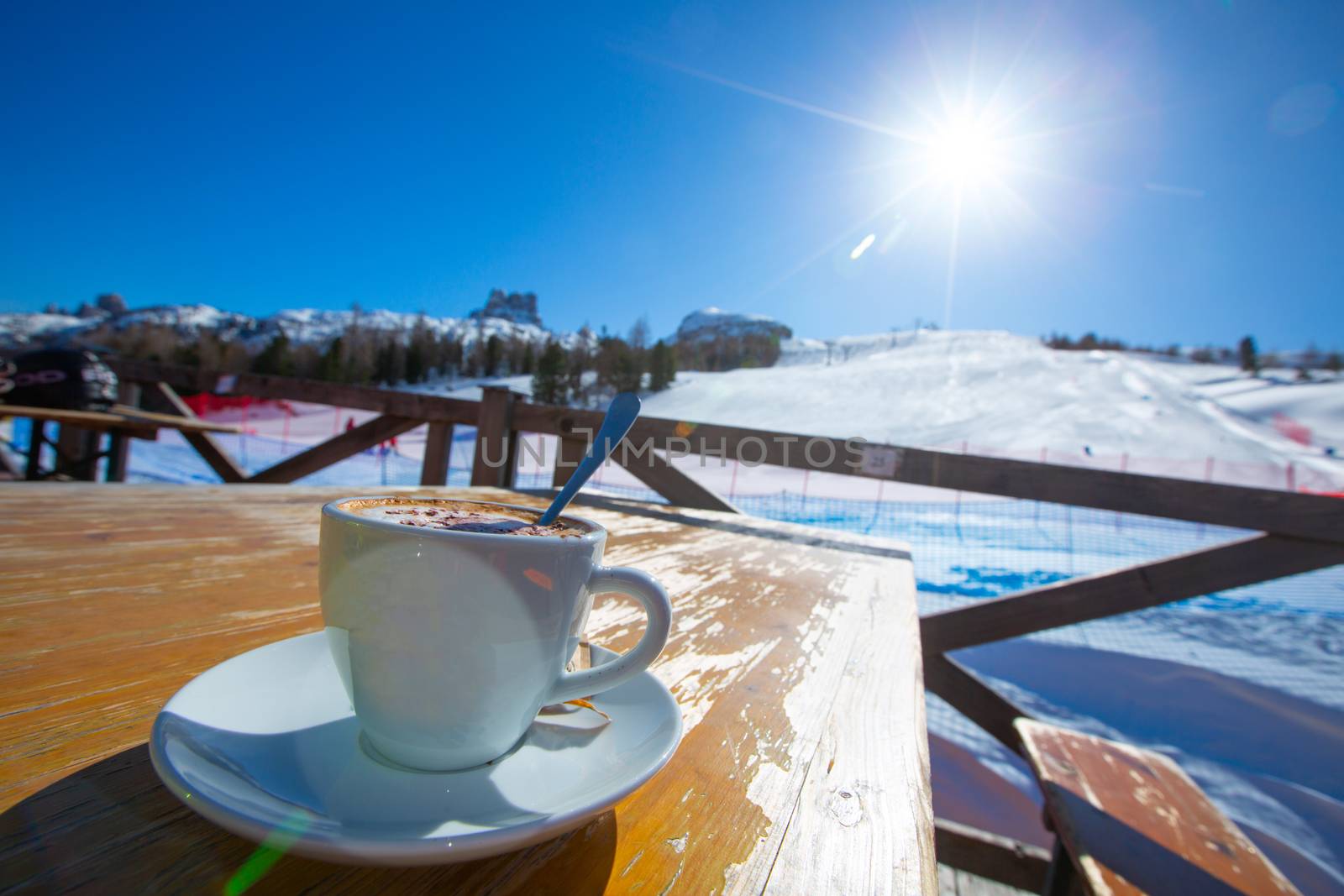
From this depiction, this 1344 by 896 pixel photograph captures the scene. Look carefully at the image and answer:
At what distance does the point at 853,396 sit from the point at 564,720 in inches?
847

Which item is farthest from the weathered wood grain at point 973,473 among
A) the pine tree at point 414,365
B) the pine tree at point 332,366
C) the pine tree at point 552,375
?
the pine tree at point 414,365

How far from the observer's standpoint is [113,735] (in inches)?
11.0

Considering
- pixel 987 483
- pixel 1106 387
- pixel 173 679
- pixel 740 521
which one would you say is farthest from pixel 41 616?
pixel 1106 387

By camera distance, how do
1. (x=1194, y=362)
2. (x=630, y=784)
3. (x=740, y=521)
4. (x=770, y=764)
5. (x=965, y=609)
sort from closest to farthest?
(x=630, y=784) → (x=770, y=764) → (x=740, y=521) → (x=965, y=609) → (x=1194, y=362)

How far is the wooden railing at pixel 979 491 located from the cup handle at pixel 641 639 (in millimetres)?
1226

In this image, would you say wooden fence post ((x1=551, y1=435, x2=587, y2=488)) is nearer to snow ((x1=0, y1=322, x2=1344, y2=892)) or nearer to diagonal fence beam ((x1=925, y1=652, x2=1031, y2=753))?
snow ((x1=0, y1=322, x2=1344, y2=892))

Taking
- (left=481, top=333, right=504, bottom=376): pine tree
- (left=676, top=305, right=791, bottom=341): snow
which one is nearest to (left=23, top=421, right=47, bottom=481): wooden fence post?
(left=481, top=333, right=504, bottom=376): pine tree

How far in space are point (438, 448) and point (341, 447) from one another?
315 millimetres

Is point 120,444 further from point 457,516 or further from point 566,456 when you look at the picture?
point 457,516

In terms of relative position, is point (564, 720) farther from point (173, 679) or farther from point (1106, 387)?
point (1106, 387)

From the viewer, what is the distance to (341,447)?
6.61 ft

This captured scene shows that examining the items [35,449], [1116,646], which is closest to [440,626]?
[35,449]

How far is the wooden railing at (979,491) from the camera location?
4.34 ft

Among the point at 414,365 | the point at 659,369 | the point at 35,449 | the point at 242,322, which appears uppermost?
the point at 242,322
